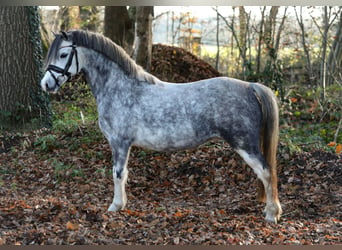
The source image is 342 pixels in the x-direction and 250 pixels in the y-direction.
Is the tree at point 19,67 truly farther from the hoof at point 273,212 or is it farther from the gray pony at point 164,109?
the hoof at point 273,212

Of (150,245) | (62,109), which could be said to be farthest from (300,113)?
(150,245)

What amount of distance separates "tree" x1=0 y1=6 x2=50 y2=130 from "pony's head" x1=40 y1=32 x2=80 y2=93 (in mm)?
3871

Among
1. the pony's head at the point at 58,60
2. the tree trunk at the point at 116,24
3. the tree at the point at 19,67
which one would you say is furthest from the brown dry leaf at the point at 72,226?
the tree trunk at the point at 116,24

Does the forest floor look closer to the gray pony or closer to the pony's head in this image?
the gray pony

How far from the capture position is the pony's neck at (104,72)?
239 inches

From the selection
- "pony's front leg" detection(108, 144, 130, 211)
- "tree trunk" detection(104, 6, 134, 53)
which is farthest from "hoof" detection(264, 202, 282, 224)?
"tree trunk" detection(104, 6, 134, 53)

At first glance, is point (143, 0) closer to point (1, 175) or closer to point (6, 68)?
point (1, 175)

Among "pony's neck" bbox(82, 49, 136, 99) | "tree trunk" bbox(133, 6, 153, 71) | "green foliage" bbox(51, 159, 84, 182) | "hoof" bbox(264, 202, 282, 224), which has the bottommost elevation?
"green foliage" bbox(51, 159, 84, 182)

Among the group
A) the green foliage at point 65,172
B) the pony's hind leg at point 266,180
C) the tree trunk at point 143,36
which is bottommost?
the green foliage at point 65,172

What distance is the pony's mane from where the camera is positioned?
5910 mm

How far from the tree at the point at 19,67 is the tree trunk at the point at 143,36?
7.90ft

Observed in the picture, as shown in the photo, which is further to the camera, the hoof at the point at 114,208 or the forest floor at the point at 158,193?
the hoof at the point at 114,208

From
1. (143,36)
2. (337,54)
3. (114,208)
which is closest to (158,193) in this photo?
(114,208)

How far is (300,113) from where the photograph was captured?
38.2 feet
